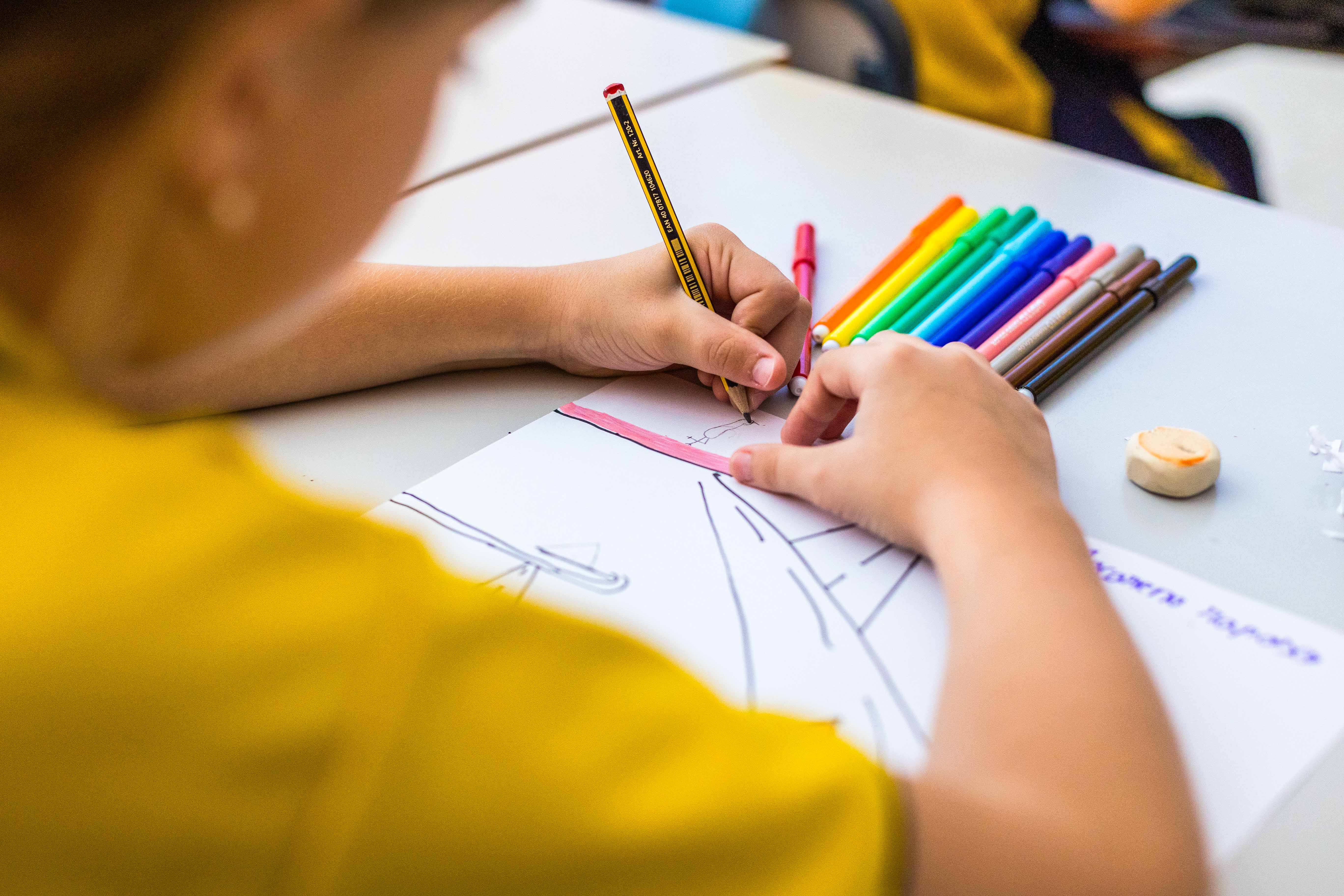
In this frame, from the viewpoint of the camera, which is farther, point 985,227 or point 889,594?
point 985,227

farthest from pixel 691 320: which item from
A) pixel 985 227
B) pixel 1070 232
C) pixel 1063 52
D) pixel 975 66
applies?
pixel 1063 52

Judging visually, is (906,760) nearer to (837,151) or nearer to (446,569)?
(446,569)

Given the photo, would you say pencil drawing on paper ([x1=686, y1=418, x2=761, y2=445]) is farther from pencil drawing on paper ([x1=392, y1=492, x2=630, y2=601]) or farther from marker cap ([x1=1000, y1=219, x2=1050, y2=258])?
marker cap ([x1=1000, y1=219, x2=1050, y2=258])

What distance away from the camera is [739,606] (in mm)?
517

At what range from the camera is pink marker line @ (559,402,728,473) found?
623mm

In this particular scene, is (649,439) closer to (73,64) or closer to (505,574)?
(505,574)

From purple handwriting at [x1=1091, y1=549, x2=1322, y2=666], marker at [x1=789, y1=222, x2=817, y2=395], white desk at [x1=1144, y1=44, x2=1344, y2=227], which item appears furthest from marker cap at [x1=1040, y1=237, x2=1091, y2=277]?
white desk at [x1=1144, y1=44, x2=1344, y2=227]

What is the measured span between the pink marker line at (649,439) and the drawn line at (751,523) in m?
0.04

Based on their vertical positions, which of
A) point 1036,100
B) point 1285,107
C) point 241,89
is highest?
point 241,89

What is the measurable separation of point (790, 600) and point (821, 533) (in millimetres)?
55

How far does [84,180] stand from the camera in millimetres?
274

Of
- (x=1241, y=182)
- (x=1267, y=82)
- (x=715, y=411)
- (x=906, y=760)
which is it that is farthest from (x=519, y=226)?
(x=1267, y=82)

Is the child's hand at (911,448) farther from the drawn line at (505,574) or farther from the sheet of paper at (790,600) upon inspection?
the drawn line at (505,574)

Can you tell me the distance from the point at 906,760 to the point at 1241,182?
116 centimetres
